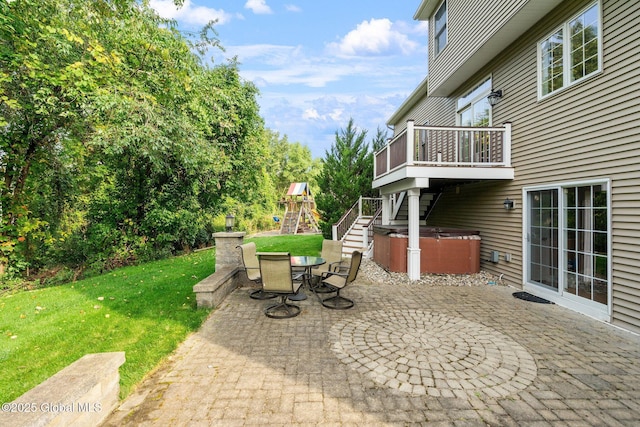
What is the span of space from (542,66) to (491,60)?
1889 millimetres

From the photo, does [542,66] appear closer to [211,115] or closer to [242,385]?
[242,385]

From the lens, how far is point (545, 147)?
6.01 m

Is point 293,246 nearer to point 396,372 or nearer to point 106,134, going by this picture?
point 106,134

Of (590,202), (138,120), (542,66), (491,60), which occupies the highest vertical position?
(491,60)

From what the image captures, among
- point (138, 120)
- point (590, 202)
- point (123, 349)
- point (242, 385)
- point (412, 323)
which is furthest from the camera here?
point (138, 120)

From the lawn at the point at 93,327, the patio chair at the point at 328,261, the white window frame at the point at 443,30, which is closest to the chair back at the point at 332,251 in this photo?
the patio chair at the point at 328,261

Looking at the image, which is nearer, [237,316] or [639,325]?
[639,325]

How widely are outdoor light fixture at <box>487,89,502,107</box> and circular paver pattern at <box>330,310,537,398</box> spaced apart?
18.7ft

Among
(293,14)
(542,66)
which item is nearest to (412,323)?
(542,66)

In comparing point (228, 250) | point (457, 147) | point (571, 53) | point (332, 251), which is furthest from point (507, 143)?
point (228, 250)

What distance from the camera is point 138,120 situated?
23.8 ft

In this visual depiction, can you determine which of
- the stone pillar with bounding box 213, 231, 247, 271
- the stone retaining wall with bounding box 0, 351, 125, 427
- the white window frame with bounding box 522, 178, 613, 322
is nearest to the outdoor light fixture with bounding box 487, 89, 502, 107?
the white window frame with bounding box 522, 178, 613, 322

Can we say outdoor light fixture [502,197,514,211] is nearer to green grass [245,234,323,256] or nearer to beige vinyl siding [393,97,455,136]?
beige vinyl siding [393,97,455,136]

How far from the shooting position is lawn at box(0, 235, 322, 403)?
319cm
